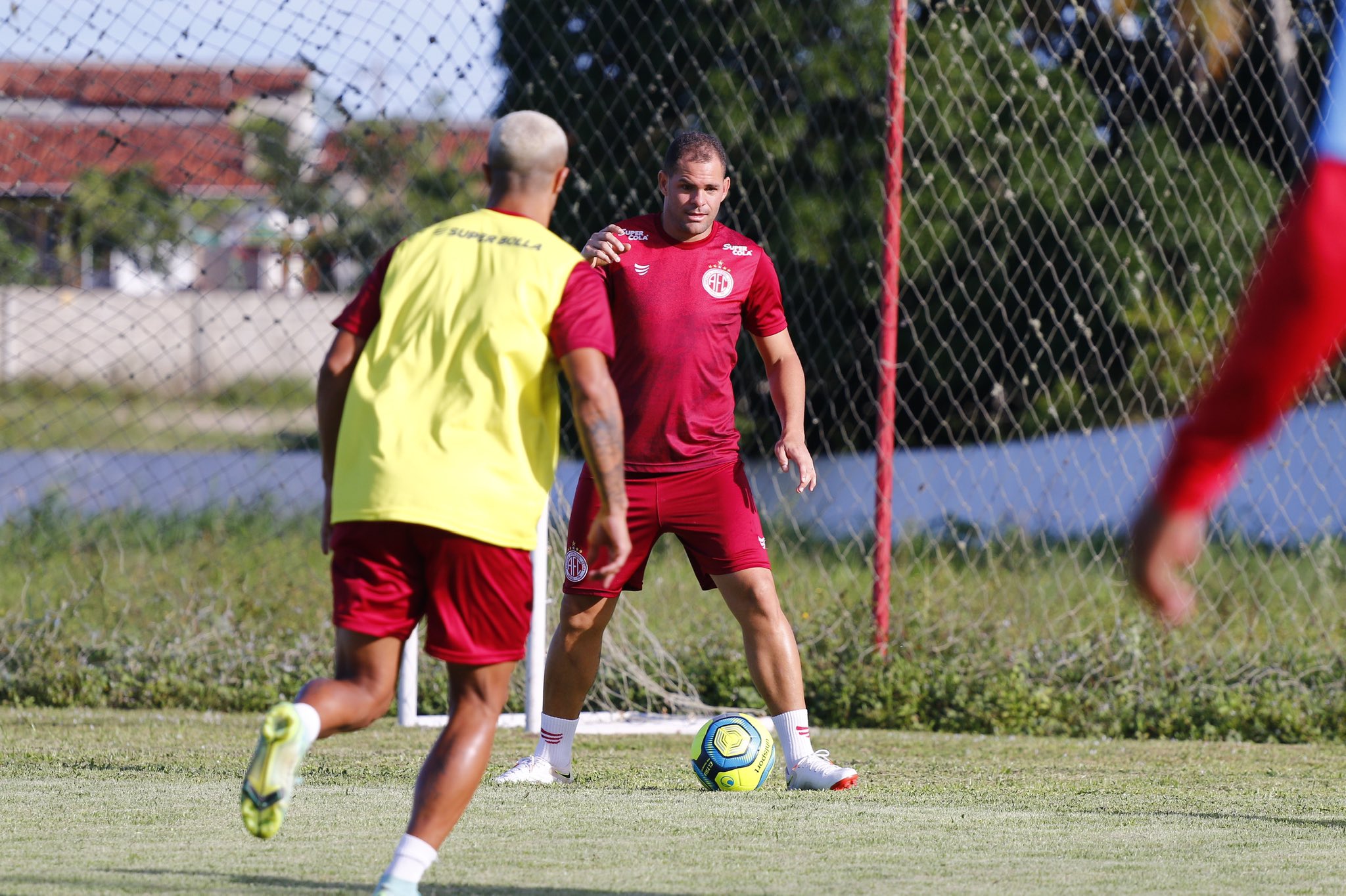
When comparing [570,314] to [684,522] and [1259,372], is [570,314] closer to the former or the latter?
[1259,372]

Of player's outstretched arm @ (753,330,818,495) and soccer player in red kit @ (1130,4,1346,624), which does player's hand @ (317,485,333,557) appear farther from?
player's outstretched arm @ (753,330,818,495)

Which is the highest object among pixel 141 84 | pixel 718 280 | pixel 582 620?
pixel 141 84

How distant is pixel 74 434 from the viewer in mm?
10586

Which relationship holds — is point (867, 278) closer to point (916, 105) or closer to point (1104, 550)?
point (916, 105)

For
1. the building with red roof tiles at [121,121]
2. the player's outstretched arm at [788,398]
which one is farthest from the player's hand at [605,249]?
the building with red roof tiles at [121,121]

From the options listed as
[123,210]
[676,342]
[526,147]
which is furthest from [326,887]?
[123,210]

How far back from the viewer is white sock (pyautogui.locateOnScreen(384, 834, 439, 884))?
130 inches

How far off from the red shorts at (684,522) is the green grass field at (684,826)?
71cm

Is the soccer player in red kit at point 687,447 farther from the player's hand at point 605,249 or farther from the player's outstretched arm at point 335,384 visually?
the player's outstretched arm at point 335,384

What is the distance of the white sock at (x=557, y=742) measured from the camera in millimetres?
5406

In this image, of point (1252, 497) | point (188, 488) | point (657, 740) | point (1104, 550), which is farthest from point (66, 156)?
point (1252, 497)

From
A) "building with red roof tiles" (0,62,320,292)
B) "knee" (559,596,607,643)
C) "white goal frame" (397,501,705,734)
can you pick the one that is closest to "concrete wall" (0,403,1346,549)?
"white goal frame" (397,501,705,734)

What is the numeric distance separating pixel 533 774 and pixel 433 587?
80.6 inches

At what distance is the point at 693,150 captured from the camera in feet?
17.3
